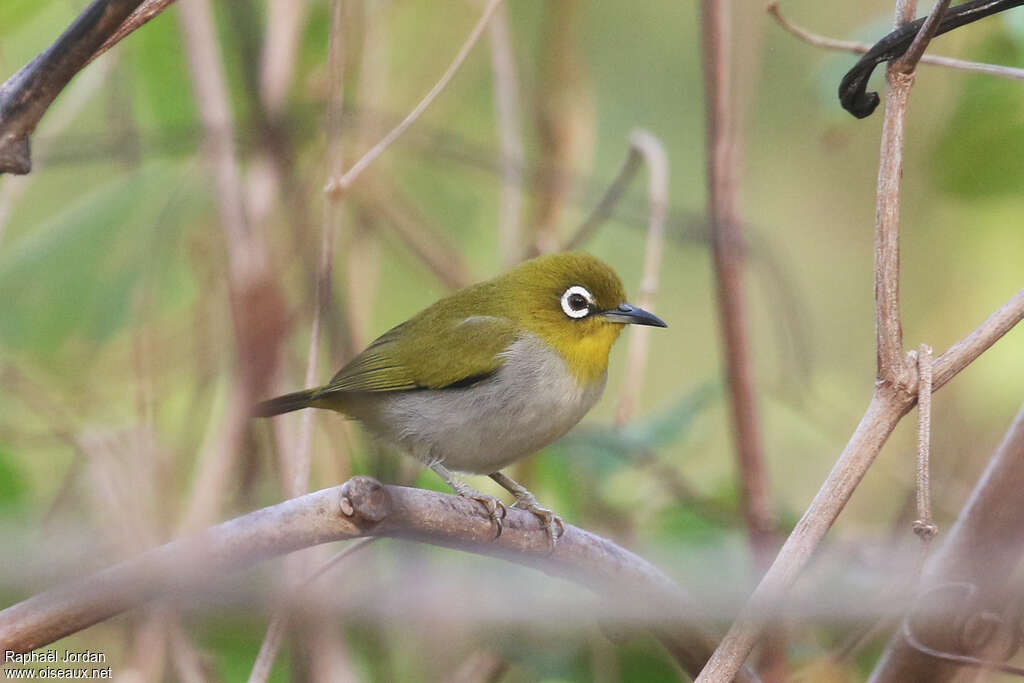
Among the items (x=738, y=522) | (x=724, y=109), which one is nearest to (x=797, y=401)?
(x=738, y=522)

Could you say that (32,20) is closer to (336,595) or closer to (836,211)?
Result: (336,595)

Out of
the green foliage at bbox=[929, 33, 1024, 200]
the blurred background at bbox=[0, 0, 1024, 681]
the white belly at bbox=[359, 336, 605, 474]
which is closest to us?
the blurred background at bbox=[0, 0, 1024, 681]

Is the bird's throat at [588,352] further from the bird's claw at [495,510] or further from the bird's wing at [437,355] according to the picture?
the bird's claw at [495,510]

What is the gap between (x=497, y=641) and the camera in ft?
8.74

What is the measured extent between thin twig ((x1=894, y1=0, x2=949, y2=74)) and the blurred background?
2.68 feet

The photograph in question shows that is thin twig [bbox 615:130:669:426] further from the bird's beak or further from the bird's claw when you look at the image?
the bird's claw

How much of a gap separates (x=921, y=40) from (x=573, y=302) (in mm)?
1672

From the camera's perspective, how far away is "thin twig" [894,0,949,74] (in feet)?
5.19

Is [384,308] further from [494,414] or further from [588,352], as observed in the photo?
[494,414]

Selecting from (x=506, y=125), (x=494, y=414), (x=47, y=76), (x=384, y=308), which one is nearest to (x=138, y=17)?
(x=47, y=76)

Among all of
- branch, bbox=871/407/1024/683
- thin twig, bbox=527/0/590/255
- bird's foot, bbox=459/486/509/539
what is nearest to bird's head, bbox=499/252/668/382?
bird's foot, bbox=459/486/509/539

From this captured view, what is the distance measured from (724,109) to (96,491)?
2.12m

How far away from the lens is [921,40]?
162cm

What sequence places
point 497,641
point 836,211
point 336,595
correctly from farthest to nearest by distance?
1. point 836,211
2. point 497,641
3. point 336,595
